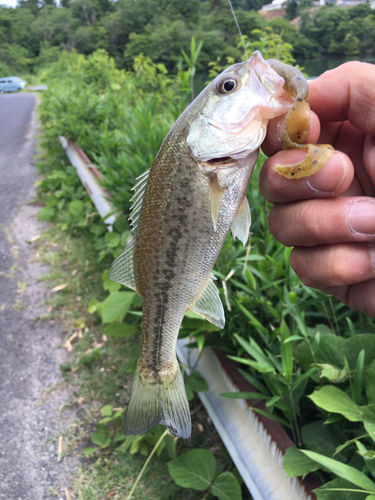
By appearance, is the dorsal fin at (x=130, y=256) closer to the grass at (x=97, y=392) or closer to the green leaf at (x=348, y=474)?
the green leaf at (x=348, y=474)

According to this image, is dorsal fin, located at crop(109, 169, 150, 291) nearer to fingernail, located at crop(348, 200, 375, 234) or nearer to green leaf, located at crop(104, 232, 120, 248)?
fingernail, located at crop(348, 200, 375, 234)

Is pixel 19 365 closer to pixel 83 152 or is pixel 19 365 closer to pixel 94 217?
pixel 94 217

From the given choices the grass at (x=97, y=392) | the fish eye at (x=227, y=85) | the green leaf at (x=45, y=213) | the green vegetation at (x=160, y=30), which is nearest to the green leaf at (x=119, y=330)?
the grass at (x=97, y=392)

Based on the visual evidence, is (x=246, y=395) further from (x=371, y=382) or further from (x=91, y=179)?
(x=91, y=179)

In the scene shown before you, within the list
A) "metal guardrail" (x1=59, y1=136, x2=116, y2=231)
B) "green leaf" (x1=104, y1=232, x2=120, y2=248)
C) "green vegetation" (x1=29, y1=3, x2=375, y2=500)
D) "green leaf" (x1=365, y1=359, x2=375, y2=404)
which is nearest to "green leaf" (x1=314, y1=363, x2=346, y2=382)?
"green vegetation" (x1=29, y1=3, x2=375, y2=500)

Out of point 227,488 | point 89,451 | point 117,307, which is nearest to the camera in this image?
point 227,488

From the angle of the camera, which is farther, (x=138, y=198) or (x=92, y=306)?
(x=92, y=306)

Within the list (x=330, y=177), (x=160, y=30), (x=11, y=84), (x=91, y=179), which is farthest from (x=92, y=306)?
(x=11, y=84)
